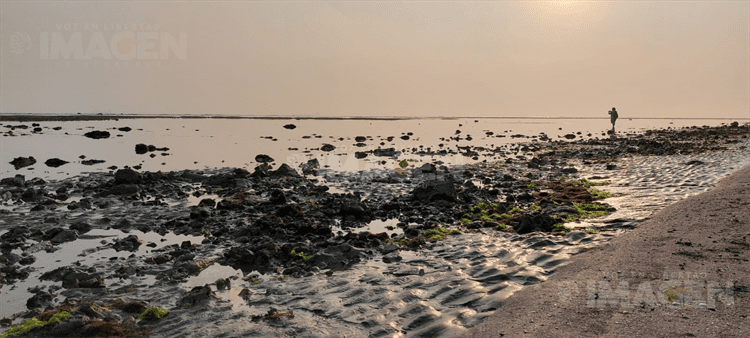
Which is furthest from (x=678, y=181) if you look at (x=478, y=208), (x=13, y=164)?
(x=13, y=164)

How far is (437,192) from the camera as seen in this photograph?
57.1 feet

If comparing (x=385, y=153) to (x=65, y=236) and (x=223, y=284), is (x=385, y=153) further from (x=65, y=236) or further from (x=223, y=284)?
(x=223, y=284)

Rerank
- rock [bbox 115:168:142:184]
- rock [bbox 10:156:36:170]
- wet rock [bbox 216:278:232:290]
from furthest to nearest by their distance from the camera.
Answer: rock [bbox 10:156:36:170] < rock [bbox 115:168:142:184] < wet rock [bbox 216:278:232:290]

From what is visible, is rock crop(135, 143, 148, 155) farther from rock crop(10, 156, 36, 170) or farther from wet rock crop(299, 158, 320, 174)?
wet rock crop(299, 158, 320, 174)

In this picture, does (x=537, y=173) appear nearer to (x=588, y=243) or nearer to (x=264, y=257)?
(x=588, y=243)

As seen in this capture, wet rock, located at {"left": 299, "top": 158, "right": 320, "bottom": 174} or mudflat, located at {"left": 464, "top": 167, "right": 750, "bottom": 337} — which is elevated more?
wet rock, located at {"left": 299, "top": 158, "right": 320, "bottom": 174}

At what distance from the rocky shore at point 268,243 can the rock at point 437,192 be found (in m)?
0.07

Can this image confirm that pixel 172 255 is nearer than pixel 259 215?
Yes

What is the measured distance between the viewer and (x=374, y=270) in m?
10.0

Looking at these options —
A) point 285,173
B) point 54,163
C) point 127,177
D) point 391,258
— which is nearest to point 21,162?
point 54,163

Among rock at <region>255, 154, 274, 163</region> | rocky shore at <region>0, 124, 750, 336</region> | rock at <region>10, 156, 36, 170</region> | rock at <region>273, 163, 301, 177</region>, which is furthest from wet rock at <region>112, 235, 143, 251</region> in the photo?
rock at <region>10, 156, 36, 170</region>

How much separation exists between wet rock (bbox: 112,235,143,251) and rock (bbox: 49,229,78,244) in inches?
64.9

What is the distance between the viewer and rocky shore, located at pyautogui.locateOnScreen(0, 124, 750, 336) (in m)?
7.68

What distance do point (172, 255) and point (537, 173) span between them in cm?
2025
